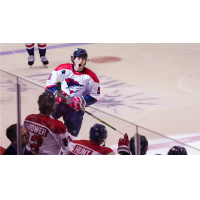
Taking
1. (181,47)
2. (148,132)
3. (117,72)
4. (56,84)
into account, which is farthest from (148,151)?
(181,47)

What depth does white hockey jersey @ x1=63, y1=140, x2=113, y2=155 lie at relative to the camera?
335 centimetres

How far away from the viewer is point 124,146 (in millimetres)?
3289

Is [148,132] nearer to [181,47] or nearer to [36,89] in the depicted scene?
[36,89]

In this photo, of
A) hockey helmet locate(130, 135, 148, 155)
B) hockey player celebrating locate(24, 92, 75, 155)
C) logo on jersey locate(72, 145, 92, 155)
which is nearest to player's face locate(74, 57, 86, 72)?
hockey player celebrating locate(24, 92, 75, 155)

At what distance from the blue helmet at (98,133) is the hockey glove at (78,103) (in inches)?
8.8

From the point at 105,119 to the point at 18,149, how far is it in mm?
763

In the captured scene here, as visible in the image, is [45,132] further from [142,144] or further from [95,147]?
[142,144]

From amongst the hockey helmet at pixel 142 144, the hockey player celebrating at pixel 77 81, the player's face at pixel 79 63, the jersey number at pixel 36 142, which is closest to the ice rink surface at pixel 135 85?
the hockey helmet at pixel 142 144

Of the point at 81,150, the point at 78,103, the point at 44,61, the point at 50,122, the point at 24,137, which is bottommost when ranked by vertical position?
the point at 81,150

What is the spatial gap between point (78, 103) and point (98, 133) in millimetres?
423

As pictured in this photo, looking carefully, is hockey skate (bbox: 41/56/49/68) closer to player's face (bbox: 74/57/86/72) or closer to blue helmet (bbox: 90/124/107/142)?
player's face (bbox: 74/57/86/72)

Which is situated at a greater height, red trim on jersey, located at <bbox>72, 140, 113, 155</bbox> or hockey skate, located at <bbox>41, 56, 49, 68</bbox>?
hockey skate, located at <bbox>41, 56, 49, 68</bbox>

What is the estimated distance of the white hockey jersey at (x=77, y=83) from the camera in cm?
398

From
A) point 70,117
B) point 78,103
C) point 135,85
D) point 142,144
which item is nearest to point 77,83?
point 78,103
